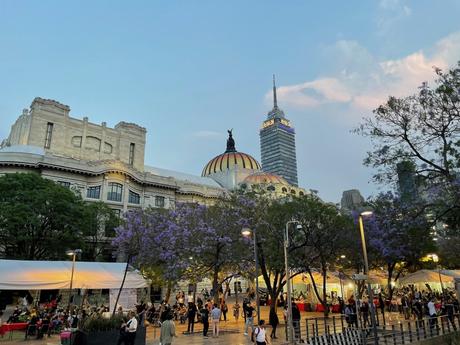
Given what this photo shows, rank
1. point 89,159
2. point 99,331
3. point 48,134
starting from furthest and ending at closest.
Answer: point 89,159, point 48,134, point 99,331

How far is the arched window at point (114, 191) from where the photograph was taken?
169ft

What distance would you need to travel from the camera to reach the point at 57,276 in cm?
1828

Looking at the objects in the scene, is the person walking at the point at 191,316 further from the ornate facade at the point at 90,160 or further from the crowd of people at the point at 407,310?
the ornate facade at the point at 90,160

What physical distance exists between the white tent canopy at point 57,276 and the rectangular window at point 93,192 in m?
30.4

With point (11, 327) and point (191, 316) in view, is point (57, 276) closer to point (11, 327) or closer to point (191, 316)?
point (11, 327)

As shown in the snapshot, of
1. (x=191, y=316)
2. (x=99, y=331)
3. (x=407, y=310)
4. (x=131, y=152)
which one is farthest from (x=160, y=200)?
(x=99, y=331)

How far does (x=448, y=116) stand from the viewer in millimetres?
17469

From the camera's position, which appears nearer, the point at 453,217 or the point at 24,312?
the point at 453,217

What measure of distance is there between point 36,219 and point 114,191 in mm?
18301

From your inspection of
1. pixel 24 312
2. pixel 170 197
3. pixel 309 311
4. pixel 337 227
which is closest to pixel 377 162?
pixel 337 227

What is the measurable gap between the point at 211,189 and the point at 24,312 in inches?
1854

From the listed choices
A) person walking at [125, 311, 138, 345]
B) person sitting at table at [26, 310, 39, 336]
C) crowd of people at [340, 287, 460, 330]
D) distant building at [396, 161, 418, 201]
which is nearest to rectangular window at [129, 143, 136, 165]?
crowd of people at [340, 287, 460, 330]

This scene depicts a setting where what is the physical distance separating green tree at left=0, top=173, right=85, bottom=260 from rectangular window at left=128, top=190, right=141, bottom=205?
1610 cm

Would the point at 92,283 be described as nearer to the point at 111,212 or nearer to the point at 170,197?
the point at 111,212
